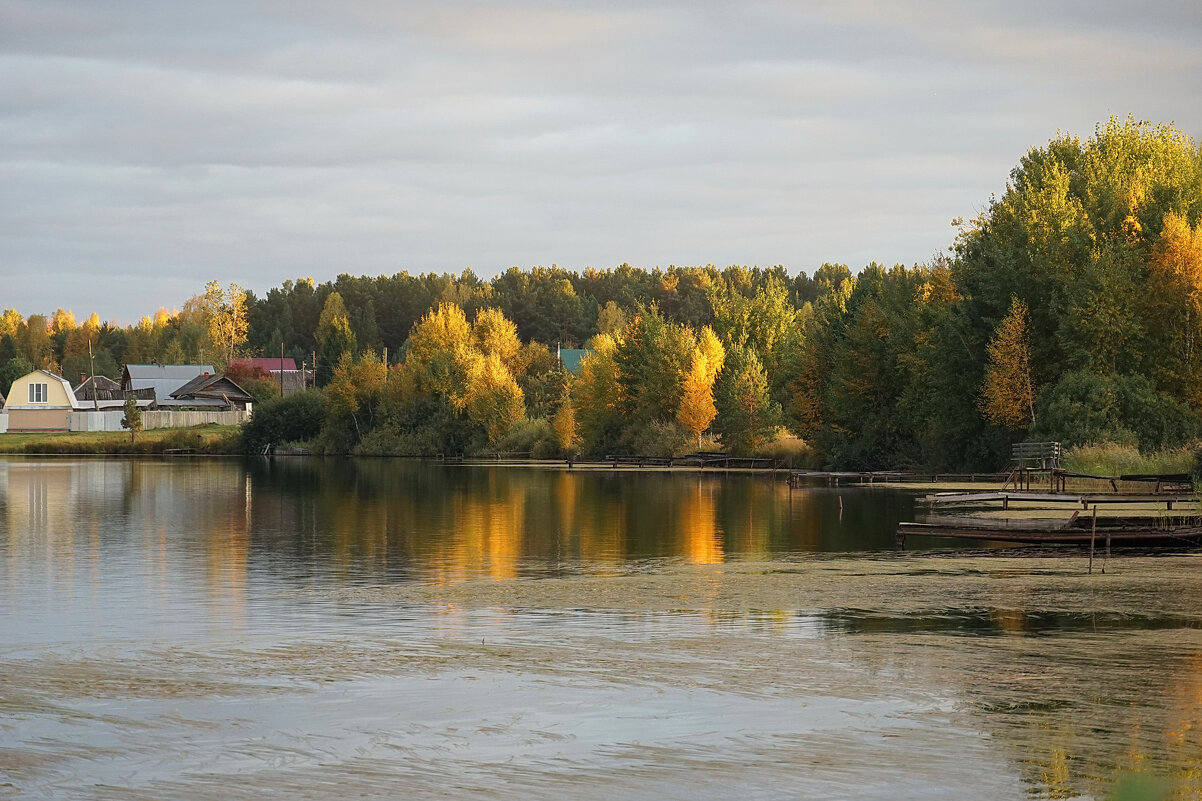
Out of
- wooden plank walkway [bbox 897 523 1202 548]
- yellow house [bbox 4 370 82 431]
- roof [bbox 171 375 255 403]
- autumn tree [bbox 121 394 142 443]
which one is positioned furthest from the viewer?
yellow house [bbox 4 370 82 431]

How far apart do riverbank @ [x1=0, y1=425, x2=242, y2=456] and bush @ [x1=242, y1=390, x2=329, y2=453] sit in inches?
81.7

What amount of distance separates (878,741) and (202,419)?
433ft

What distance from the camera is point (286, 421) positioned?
127 metres

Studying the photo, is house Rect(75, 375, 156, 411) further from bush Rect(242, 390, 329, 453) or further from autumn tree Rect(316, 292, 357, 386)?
bush Rect(242, 390, 329, 453)

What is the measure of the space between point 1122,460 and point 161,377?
127304 millimetres

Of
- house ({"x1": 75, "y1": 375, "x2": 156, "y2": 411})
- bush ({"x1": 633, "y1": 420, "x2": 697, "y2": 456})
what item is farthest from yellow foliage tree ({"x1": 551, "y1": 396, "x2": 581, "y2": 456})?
house ({"x1": 75, "y1": 375, "x2": 156, "y2": 411})

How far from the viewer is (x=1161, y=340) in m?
60.2

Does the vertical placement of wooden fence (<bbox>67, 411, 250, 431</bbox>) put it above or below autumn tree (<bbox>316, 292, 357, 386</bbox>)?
below

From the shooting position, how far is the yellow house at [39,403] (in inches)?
5723

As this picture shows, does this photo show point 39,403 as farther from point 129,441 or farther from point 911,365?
point 911,365

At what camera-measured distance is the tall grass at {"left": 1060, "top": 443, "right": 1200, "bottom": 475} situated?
50.2 metres

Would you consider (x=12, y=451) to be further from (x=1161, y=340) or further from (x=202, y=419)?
(x=1161, y=340)

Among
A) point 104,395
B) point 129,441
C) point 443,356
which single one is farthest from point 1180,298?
point 104,395

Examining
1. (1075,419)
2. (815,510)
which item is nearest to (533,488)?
(815,510)
